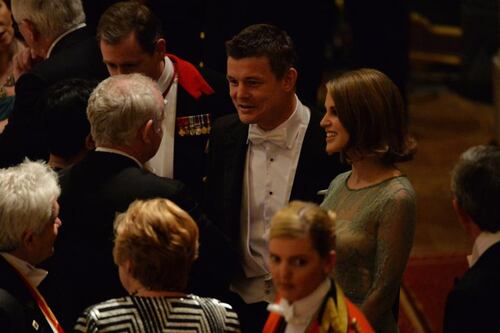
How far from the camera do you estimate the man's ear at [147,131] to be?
388cm

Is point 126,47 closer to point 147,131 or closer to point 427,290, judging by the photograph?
point 147,131

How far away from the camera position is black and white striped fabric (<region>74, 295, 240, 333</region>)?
125 inches

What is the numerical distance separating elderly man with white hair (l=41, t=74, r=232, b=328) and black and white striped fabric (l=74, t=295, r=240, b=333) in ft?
2.06

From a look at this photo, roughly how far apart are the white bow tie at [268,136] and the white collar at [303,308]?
1130 mm

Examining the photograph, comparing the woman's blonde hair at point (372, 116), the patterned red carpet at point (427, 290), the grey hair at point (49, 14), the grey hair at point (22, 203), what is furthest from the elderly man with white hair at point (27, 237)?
the patterned red carpet at point (427, 290)

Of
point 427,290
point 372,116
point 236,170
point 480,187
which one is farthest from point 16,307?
point 427,290

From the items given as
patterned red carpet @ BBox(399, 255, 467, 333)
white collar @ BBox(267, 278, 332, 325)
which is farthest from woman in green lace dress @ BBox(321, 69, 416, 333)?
patterned red carpet @ BBox(399, 255, 467, 333)

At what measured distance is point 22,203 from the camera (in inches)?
137

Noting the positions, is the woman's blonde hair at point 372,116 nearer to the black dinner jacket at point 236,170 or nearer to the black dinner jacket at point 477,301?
the black dinner jacket at point 236,170

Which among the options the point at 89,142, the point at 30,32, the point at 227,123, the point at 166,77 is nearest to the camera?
the point at 89,142

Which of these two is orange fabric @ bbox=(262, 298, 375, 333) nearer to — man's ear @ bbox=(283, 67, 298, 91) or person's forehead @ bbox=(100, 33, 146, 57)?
man's ear @ bbox=(283, 67, 298, 91)

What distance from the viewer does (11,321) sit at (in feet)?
10.8

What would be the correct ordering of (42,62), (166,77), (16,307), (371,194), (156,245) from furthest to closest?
(42,62) → (166,77) → (371,194) → (16,307) → (156,245)

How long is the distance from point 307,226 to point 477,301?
0.56 meters
